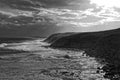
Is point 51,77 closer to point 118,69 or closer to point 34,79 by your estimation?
point 34,79

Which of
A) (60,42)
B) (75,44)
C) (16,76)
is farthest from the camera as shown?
(60,42)

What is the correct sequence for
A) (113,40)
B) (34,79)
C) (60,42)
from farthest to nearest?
Result: 1. (60,42)
2. (113,40)
3. (34,79)

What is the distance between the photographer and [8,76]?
117ft

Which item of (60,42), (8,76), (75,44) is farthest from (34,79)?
(60,42)

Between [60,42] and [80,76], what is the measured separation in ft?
317

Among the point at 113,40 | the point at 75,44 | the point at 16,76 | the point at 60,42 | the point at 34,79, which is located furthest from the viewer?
the point at 60,42

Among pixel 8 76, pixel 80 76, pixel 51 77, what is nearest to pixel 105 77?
pixel 80 76

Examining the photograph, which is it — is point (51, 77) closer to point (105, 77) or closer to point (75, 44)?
point (105, 77)

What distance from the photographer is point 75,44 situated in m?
121

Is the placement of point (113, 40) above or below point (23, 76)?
above

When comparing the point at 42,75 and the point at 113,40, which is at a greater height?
the point at 113,40

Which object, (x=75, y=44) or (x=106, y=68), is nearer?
(x=106, y=68)

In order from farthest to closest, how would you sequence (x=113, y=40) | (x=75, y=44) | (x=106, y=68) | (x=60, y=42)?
(x=60, y=42) → (x=75, y=44) → (x=113, y=40) → (x=106, y=68)

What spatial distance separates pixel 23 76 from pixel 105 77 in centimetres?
1672
